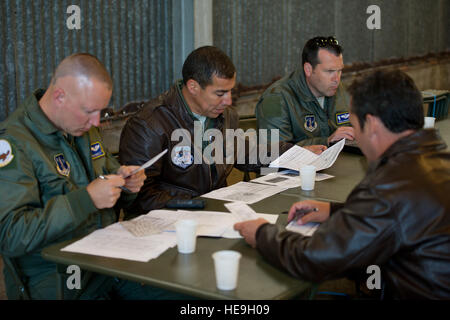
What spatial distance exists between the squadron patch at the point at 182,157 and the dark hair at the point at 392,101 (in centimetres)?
140

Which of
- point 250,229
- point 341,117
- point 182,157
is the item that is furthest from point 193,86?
point 341,117

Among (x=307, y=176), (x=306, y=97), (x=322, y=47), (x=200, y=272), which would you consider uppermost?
(x=322, y=47)

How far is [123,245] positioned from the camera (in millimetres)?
1949

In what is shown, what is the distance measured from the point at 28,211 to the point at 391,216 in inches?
50.9

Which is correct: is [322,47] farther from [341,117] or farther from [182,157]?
[182,157]

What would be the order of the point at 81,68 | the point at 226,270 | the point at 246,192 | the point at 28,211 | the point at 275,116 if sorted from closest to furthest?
the point at 226,270 < the point at 28,211 < the point at 81,68 < the point at 246,192 < the point at 275,116

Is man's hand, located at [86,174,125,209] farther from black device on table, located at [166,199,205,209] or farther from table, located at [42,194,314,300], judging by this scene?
black device on table, located at [166,199,205,209]

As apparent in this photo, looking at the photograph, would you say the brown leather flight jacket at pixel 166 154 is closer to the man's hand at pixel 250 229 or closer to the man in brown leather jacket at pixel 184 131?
the man in brown leather jacket at pixel 184 131

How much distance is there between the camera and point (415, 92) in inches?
70.3

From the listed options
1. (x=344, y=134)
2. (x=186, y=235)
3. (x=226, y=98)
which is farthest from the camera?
(x=344, y=134)

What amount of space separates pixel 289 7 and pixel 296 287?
528 cm

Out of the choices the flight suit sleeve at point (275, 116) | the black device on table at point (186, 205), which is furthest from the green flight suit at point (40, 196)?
the flight suit sleeve at point (275, 116)
